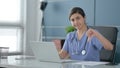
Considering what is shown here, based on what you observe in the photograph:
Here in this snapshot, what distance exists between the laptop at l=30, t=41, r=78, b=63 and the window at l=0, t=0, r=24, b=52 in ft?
5.20

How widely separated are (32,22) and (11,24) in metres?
0.40

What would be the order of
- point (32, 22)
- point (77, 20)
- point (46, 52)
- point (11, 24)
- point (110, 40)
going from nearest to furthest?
1. point (46, 52)
2. point (77, 20)
3. point (110, 40)
4. point (11, 24)
5. point (32, 22)

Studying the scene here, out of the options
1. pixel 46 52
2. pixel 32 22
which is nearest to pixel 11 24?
pixel 32 22

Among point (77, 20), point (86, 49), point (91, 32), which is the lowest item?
point (86, 49)

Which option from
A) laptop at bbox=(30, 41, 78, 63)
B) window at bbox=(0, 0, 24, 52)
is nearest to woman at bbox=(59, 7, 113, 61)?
laptop at bbox=(30, 41, 78, 63)

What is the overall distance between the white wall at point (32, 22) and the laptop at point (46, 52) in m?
1.76

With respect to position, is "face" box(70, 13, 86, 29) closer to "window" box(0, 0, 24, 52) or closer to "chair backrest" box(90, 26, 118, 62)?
"chair backrest" box(90, 26, 118, 62)

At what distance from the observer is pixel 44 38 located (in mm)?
4391

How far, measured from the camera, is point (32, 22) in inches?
171

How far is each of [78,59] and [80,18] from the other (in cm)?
40

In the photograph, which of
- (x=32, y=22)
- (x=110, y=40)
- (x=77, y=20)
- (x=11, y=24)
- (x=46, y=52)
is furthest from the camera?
(x=32, y=22)

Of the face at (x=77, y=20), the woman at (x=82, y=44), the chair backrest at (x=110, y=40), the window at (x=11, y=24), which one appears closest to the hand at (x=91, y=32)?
the woman at (x=82, y=44)

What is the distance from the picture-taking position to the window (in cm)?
396

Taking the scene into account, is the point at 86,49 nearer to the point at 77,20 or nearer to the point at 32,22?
the point at 77,20
